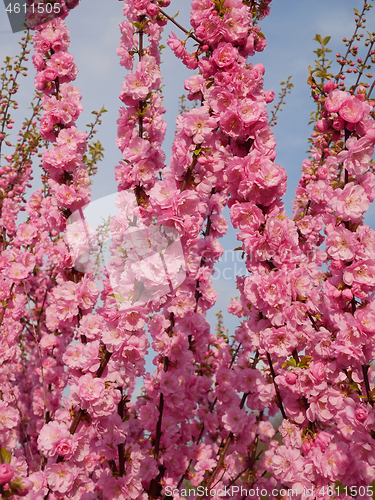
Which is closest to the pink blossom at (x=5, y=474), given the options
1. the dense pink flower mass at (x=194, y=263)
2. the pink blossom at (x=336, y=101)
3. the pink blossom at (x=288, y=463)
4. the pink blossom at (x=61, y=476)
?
the dense pink flower mass at (x=194, y=263)

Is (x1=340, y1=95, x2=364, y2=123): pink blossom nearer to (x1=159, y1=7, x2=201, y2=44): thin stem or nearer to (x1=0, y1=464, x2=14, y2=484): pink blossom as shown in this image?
(x1=159, y1=7, x2=201, y2=44): thin stem

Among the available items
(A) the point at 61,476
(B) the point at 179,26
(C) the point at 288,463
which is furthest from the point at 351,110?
(A) the point at 61,476

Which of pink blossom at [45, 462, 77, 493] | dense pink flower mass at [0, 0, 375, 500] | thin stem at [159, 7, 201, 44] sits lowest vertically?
pink blossom at [45, 462, 77, 493]

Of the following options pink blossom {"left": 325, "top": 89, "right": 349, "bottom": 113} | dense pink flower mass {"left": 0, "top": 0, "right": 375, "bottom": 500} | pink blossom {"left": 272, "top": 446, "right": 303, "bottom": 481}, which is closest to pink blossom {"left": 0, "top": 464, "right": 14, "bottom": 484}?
dense pink flower mass {"left": 0, "top": 0, "right": 375, "bottom": 500}

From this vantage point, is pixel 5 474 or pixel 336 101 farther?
pixel 336 101

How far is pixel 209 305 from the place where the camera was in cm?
416

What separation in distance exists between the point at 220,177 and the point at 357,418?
1.48m

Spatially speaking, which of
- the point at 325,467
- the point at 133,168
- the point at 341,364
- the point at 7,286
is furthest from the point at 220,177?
the point at 7,286

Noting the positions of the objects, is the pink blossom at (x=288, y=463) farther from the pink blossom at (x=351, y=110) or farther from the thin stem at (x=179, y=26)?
the thin stem at (x=179, y=26)

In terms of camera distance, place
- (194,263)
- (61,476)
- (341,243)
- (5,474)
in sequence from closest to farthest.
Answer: (5,474)
(341,243)
(61,476)
(194,263)

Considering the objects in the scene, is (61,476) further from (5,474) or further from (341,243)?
(341,243)

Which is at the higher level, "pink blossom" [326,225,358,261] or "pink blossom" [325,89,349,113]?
"pink blossom" [325,89,349,113]

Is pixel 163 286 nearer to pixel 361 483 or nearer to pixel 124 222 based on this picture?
pixel 124 222

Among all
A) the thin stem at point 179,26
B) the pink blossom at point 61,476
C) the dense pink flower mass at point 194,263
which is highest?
the thin stem at point 179,26
